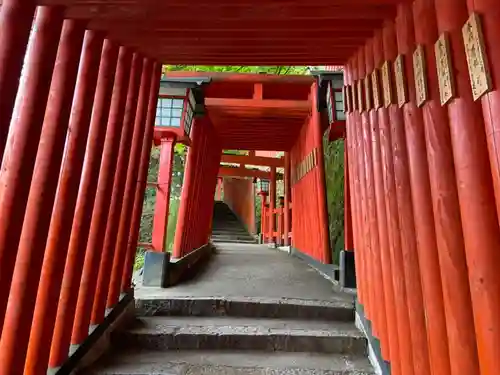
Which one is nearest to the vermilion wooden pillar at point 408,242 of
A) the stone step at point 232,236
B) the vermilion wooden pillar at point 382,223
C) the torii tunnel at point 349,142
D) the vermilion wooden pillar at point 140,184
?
the torii tunnel at point 349,142

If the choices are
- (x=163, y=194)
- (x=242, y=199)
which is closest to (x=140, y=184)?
(x=163, y=194)

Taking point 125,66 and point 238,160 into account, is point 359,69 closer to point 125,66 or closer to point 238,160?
point 125,66

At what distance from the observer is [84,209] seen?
91.7 inches

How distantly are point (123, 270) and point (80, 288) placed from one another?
73 cm

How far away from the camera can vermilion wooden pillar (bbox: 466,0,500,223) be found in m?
1.20

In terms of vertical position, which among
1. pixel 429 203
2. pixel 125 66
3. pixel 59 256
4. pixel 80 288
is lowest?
A: pixel 80 288

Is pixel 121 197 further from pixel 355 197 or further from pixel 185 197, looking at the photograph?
pixel 185 197

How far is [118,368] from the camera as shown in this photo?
243 centimetres

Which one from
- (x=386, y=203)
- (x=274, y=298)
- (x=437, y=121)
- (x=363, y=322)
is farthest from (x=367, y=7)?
(x=274, y=298)

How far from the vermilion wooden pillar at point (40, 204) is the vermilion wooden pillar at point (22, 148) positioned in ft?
0.33

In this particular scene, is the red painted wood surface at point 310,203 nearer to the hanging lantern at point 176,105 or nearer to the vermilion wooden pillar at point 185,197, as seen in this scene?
the vermilion wooden pillar at point 185,197

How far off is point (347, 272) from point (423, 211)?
2534mm

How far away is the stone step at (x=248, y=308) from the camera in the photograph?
3.26 metres

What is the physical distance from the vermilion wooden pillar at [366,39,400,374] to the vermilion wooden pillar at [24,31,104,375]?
1.90 m
